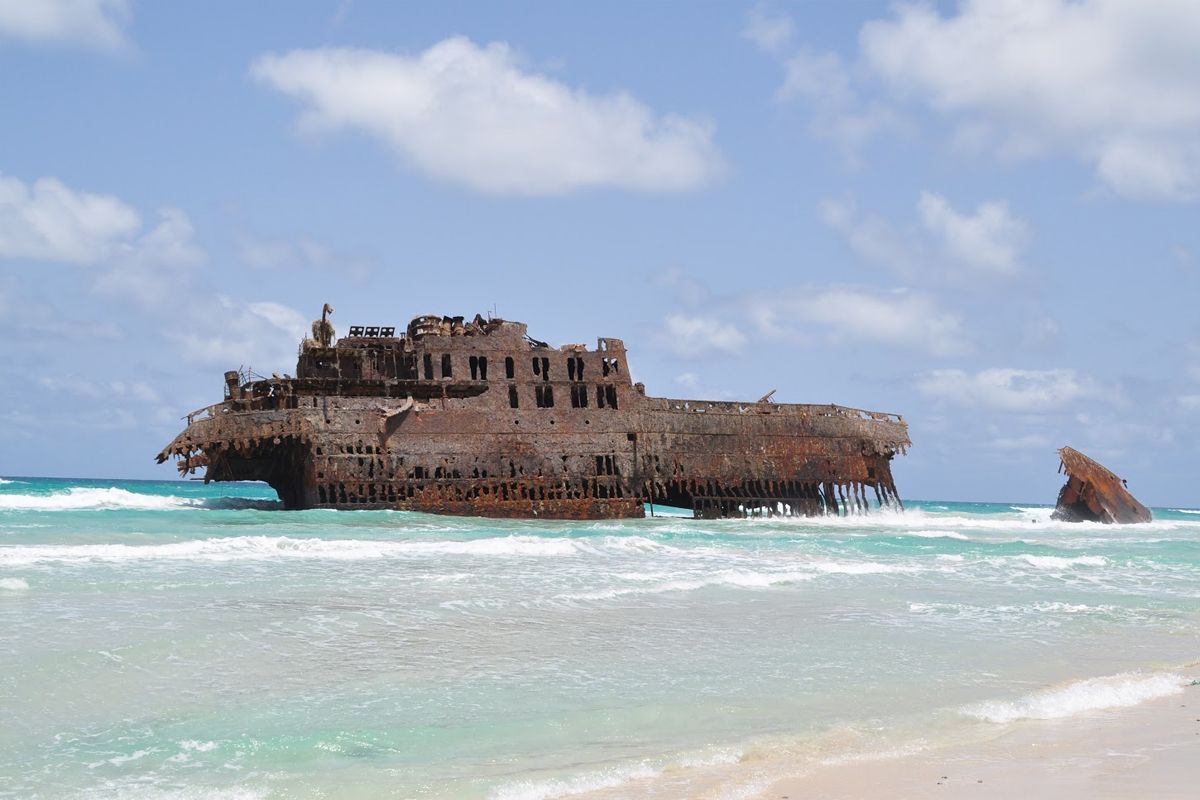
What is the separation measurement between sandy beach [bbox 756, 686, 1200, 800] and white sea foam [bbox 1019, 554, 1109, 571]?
39.1 feet

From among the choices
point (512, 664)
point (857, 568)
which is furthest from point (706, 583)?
point (512, 664)

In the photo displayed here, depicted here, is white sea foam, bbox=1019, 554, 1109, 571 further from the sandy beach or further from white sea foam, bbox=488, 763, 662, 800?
white sea foam, bbox=488, 763, 662, 800

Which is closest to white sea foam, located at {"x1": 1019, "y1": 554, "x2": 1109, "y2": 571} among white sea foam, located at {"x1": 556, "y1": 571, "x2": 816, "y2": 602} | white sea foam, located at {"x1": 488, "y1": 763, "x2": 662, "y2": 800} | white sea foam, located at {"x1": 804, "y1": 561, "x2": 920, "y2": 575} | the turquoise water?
the turquoise water

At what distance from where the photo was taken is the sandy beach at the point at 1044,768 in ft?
19.6

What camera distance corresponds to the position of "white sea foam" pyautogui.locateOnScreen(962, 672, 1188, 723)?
317 inches

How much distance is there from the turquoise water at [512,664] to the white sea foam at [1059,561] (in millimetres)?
1169

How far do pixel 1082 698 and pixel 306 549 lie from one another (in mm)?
12078

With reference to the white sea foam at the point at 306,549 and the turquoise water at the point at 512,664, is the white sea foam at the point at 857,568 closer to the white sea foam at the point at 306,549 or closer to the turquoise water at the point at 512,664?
the turquoise water at the point at 512,664

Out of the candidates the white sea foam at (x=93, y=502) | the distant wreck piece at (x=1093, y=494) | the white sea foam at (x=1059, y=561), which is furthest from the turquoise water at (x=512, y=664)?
the distant wreck piece at (x=1093, y=494)

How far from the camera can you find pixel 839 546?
2217cm

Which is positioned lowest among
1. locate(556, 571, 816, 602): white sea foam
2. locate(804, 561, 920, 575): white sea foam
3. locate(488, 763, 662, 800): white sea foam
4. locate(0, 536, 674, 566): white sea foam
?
locate(488, 763, 662, 800): white sea foam

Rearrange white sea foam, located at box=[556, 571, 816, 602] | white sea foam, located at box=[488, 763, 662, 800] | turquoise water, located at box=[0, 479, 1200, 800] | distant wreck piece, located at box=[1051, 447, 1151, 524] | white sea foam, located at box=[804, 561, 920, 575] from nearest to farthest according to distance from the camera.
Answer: white sea foam, located at box=[488, 763, 662, 800], turquoise water, located at box=[0, 479, 1200, 800], white sea foam, located at box=[556, 571, 816, 602], white sea foam, located at box=[804, 561, 920, 575], distant wreck piece, located at box=[1051, 447, 1151, 524]

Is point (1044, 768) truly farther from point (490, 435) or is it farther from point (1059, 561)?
point (490, 435)

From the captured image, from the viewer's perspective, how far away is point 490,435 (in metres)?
28.0
